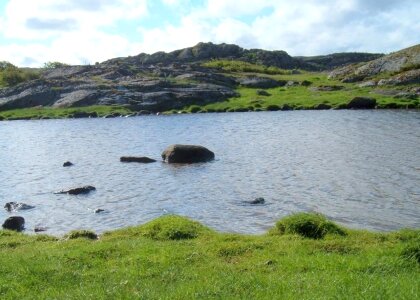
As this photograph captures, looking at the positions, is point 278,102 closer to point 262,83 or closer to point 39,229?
point 262,83

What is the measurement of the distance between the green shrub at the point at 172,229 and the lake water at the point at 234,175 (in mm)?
3286

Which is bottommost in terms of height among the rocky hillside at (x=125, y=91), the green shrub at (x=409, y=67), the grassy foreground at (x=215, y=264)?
the grassy foreground at (x=215, y=264)

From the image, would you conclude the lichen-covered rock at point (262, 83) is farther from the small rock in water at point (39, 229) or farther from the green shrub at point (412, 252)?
the green shrub at point (412, 252)

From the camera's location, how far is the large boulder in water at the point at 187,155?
47344mm

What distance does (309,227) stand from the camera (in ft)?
68.7

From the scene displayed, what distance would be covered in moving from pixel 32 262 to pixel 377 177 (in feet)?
85.6

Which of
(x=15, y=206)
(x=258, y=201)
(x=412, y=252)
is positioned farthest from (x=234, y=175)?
(x=412, y=252)

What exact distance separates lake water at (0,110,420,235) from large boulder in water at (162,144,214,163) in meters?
1.33

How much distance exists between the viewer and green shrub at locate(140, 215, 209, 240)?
21.1 meters

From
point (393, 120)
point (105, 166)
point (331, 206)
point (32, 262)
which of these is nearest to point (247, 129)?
point (393, 120)

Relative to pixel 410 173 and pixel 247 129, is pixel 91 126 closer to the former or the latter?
pixel 247 129

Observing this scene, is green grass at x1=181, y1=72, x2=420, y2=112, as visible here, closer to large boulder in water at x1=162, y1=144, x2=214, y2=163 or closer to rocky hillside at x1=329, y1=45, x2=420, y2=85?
rocky hillside at x1=329, y1=45, x2=420, y2=85

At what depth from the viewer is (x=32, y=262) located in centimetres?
1603

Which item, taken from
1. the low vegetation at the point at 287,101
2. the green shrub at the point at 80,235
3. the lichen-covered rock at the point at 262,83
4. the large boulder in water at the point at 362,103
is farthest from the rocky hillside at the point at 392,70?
the green shrub at the point at 80,235
